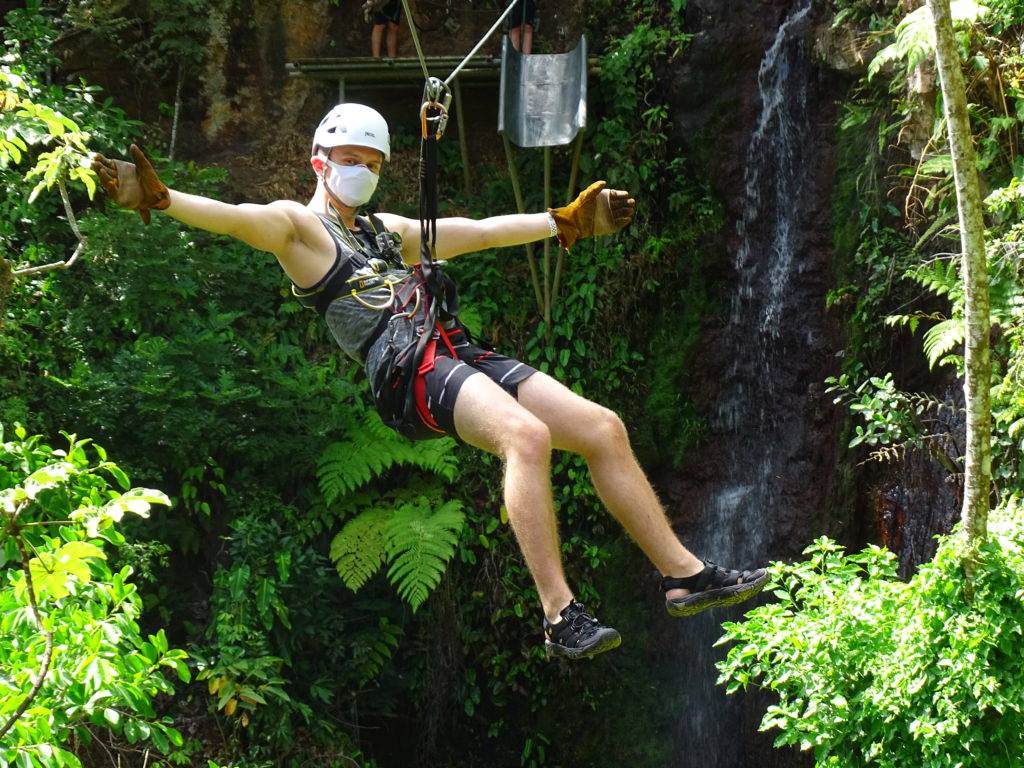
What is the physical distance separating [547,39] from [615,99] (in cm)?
105

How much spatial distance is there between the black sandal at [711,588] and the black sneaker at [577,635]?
32 centimetres

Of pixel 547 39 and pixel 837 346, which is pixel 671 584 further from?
pixel 547 39

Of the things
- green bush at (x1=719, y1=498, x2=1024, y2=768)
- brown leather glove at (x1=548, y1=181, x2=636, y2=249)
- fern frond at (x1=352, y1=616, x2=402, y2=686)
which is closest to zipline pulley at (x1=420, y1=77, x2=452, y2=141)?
brown leather glove at (x1=548, y1=181, x2=636, y2=249)

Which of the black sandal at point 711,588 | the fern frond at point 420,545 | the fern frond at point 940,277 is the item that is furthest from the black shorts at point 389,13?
the black sandal at point 711,588

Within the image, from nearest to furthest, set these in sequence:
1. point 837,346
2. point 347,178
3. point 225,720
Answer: point 347,178 < point 225,720 < point 837,346

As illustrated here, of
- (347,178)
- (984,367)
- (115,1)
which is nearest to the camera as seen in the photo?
(984,367)

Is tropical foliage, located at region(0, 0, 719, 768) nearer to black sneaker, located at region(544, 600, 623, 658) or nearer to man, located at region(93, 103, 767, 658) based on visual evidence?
man, located at region(93, 103, 767, 658)

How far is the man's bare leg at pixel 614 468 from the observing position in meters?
3.83

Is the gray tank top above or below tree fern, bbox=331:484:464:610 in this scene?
above

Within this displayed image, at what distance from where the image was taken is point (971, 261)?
11.8ft

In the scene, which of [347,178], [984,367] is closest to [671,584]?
[984,367]

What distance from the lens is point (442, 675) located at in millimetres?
7742

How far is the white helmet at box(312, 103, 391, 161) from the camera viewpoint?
426 centimetres

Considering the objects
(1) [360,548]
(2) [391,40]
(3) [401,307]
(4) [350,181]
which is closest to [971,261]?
(3) [401,307]
